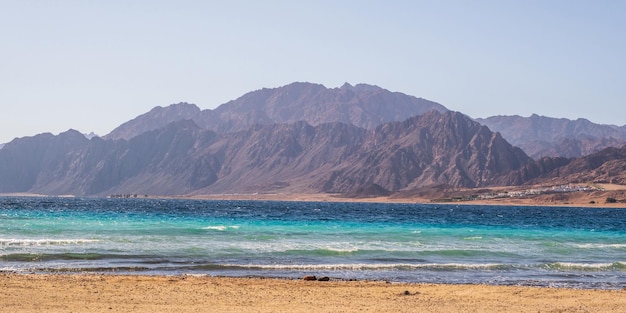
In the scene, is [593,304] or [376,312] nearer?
[376,312]

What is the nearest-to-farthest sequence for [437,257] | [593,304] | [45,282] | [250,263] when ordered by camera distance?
[593,304] < [45,282] < [250,263] < [437,257]

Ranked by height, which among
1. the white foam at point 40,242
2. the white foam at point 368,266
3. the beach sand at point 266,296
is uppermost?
the white foam at point 40,242

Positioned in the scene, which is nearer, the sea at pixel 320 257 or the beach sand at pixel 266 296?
the beach sand at pixel 266 296

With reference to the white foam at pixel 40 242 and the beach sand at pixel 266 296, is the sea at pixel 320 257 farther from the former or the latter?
the beach sand at pixel 266 296

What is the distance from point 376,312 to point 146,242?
25.6 metres

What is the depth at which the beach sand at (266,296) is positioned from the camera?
1961 centimetres

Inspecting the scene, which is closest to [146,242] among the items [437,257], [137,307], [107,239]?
[107,239]

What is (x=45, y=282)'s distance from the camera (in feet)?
76.7

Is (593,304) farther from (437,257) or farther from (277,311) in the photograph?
(437,257)

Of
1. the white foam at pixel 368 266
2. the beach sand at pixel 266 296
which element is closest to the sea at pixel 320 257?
the white foam at pixel 368 266

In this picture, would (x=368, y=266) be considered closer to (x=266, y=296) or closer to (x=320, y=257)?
(x=320, y=257)

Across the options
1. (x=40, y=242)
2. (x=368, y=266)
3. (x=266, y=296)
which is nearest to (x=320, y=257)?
(x=368, y=266)

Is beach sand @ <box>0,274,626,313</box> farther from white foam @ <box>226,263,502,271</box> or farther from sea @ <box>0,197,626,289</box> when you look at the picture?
white foam @ <box>226,263,502,271</box>

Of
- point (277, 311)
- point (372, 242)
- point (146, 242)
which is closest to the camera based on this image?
point (277, 311)
